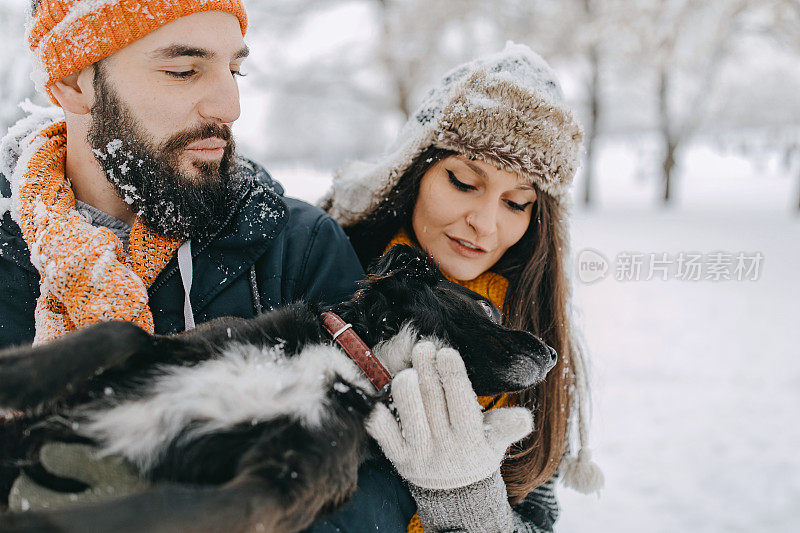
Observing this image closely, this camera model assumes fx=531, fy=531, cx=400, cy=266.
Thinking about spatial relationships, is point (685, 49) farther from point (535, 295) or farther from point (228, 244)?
point (228, 244)

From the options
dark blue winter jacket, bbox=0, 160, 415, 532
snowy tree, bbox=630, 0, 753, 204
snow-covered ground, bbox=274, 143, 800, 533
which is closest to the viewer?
dark blue winter jacket, bbox=0, 160, 415, 532

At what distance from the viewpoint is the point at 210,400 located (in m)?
1.28

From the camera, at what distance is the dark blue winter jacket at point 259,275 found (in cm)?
162

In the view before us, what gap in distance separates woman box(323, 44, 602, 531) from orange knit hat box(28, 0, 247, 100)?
963 millimetres

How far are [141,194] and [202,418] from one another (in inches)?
39.8

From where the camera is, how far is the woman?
82.3 inches

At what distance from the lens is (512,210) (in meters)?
2.23

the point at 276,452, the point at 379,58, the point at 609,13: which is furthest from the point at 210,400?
the point at 609,13

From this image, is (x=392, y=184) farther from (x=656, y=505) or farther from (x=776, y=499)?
(x=776, y=499)

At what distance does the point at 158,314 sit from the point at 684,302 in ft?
25.1

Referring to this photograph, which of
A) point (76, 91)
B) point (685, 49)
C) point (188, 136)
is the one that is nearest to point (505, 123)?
point (188, 136)

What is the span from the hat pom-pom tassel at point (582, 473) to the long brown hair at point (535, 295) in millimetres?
178

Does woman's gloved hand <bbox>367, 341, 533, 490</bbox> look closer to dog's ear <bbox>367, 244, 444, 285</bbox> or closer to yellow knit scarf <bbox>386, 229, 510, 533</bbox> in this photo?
dog's ear <bbox>367, 244, 444, 285</bbox>

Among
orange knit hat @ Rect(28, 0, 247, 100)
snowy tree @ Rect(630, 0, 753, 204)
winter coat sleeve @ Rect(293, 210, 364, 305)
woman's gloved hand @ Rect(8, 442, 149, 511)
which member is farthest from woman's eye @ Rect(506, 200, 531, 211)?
snowy tree @ Rect(630, 0, 753, 204)
